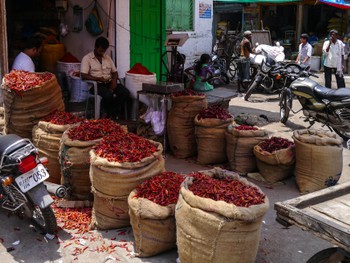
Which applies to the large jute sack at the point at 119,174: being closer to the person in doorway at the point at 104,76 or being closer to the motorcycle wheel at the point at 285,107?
the person in doorway at the point at 104,76

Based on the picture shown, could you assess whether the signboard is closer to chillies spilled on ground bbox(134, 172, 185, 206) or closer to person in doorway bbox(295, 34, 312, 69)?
person in doorway bbox(295, 34, 312, 69)

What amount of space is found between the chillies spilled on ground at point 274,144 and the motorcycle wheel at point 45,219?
3026 millimetres

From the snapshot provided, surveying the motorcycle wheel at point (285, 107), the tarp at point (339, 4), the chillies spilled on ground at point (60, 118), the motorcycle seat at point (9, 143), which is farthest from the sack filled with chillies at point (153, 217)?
the tarp at point (339, 4)

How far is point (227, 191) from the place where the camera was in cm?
355

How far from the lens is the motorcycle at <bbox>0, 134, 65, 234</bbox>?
4.01 meters

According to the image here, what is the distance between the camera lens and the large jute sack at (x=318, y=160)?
17.8ft

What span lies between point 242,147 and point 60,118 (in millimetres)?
2522

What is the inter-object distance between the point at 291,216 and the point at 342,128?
4.69 meters

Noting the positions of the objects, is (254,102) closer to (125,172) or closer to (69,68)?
(69,68)

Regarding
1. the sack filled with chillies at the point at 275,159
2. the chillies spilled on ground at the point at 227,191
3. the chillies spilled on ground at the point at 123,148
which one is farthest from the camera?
the sack filled with chillies at the point at 275,159

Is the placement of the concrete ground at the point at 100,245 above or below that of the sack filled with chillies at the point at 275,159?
below

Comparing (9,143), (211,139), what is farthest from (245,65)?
(9,143)

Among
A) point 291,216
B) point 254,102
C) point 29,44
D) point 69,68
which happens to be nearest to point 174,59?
point 254,102

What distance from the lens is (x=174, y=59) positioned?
11.0 metres
